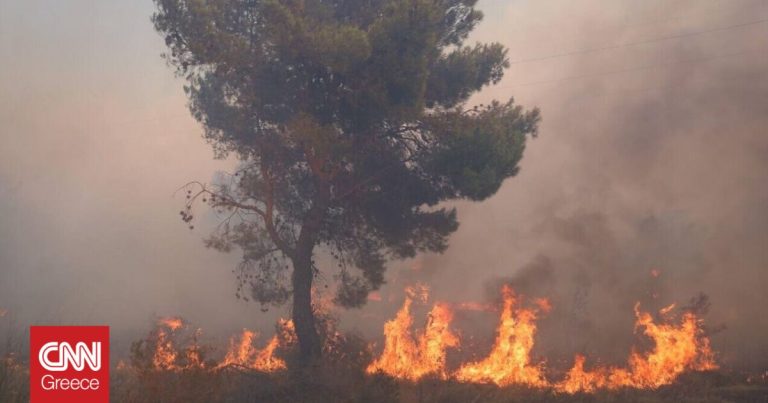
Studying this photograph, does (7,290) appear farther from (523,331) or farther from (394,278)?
(523,331)

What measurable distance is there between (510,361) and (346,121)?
29.7 ft

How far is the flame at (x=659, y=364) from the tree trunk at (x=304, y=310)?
660cm

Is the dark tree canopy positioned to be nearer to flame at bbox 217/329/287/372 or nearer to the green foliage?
the green foliage

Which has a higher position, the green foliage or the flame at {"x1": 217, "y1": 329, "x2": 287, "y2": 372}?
the green foliage

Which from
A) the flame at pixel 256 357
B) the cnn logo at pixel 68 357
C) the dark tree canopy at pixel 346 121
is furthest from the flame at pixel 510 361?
the cnn logo at pixel 68 357

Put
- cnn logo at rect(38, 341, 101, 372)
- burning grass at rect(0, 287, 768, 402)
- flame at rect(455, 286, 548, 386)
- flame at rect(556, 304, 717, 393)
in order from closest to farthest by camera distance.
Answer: cnn logo at rect(38, 341, 101, 372) < burning grass at rect(0, 287, 768, 402) < flame at rect(556, 304, 717, 393) < flame at rect(455, 286, 548, 386)

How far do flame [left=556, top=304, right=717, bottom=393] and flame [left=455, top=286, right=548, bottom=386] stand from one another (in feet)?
3.64

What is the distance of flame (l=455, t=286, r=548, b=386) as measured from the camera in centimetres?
1614

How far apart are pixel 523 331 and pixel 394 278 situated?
1606 centimetres

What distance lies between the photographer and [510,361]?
17281 millimetres

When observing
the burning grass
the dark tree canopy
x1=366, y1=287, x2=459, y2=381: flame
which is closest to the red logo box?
the burning grass

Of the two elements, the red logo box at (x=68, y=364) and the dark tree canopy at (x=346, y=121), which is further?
the dark tree canopy at (x=346, y=121)

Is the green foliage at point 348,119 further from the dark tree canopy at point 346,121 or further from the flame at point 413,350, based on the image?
the flame at point 413,350

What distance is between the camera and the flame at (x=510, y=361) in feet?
53.0
